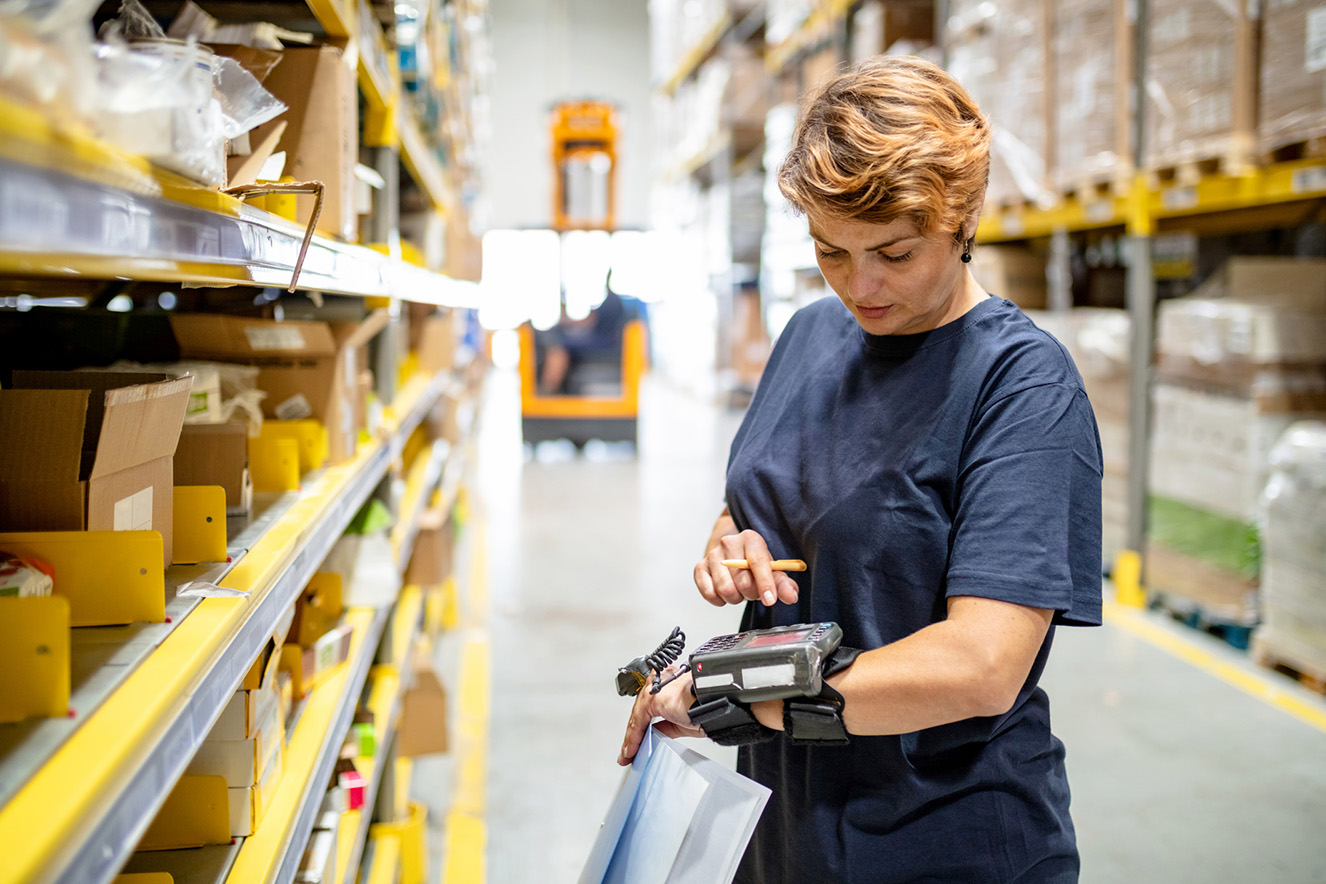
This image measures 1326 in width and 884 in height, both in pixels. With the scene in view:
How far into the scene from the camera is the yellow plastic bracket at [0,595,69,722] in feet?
2.51

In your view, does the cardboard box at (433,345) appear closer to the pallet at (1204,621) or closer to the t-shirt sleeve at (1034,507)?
the pallet at (1204,621)

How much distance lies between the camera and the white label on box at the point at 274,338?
1.84m

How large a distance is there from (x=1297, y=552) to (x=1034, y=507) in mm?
2902

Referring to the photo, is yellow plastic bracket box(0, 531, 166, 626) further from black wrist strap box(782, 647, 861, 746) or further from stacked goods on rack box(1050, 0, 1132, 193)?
stacked goods on rack box(1050, 0, 1132, 193)

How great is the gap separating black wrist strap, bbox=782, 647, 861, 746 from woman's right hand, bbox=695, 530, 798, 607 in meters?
0.17

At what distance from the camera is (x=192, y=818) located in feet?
4.32

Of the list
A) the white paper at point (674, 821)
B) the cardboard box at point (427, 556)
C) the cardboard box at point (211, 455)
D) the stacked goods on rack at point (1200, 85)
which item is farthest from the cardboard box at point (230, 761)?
the stacked goods on rack at point (1200, 85)

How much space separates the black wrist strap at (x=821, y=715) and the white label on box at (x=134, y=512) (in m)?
0.74

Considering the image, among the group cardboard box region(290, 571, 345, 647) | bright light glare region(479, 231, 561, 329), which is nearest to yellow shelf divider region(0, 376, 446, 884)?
cardboard box region(290, 571, 345, 647)

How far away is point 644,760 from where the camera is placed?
1.27 meters

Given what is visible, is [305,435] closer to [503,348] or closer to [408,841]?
[408,841]

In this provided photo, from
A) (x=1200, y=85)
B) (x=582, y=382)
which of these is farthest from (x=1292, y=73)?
(x=582, y=382)

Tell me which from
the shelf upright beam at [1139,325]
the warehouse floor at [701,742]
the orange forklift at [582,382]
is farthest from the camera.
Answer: the orange forklift at [582,382]

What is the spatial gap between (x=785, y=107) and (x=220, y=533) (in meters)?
7.83
